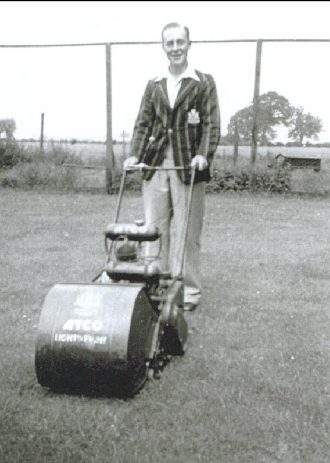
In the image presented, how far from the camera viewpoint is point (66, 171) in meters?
12.8

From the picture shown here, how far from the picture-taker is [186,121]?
5.19m

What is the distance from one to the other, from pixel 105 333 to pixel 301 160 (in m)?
9.03

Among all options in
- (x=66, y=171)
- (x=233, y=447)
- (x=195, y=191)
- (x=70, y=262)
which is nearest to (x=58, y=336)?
(x=233, y=447)

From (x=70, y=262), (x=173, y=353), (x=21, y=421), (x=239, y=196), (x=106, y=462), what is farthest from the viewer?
(x=239, y=196)

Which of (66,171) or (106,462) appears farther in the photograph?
(66,171)

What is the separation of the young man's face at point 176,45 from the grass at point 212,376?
6.19ft

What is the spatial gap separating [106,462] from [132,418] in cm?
46

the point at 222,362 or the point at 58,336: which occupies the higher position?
the point at 58,336

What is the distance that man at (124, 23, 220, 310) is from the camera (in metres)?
5.15

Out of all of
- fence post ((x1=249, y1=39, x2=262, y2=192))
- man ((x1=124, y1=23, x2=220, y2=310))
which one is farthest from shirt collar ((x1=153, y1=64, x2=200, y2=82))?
fence post ((x1=249, y1=39, x2=262, y2=192))

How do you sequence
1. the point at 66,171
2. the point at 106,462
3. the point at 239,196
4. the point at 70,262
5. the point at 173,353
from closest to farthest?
the point at 106,462
the point at 173,353
the point at 70,262
the point at 239,196
the point at 66,171

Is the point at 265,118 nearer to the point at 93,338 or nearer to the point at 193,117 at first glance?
the point at 193,117

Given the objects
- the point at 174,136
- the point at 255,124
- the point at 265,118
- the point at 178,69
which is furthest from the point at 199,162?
the point at 265,118

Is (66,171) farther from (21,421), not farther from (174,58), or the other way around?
(21,421)
